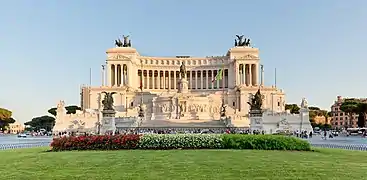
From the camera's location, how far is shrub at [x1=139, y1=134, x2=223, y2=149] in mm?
30344

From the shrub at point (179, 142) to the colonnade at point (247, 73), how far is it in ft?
305

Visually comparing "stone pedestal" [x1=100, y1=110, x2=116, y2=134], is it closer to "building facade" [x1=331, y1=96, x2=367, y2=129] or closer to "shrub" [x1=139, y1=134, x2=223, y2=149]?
"shrub" [x1=139, y1=134, x2=223, y2=149]

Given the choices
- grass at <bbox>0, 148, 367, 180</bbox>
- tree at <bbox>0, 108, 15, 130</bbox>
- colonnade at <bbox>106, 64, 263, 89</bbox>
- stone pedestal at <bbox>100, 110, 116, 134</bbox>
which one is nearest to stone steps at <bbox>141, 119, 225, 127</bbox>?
stone pedestal at <bbox>100, 110, 116, 134</bbox>

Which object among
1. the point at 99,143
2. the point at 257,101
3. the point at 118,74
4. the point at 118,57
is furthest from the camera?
the point at 118,74

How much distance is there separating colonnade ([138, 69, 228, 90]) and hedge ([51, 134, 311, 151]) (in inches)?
3920

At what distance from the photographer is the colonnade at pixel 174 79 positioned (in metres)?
131

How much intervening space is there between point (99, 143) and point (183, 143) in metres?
5.60

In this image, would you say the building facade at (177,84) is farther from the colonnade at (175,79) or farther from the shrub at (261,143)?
the shrub at (261,143)

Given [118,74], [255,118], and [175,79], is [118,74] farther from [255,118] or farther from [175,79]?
[255,118]

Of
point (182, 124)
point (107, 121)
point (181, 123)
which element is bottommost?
point (182, 124)

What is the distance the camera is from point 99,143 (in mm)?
30469

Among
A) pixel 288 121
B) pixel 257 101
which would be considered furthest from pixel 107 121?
pixel 288 121

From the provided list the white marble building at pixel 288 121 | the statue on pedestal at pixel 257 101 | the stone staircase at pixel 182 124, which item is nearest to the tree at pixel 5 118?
the stone staircase at pixel 182 124

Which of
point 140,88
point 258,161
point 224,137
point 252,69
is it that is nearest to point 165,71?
point 140,88
